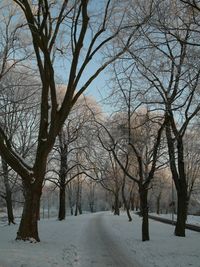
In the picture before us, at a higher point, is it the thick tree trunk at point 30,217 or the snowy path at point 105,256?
the thick tree trunk at point 30,217

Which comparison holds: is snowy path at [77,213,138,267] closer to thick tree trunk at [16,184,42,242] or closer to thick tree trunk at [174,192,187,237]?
thick tree trunk at [16,184,42,242]

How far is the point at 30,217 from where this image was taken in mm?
15016

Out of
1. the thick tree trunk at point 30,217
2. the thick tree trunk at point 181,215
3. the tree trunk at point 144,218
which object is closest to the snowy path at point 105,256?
the tree trunk at point 144,218

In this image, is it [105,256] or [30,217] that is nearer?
[105,256]

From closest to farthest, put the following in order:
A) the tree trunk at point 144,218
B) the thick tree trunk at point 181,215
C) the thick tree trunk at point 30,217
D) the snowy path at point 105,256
A: 1. the snowy path at point 105,256
2. the thick tree trunk at point 30,217
3. the tree trunk at point 144,218
4. the thick tree trunk at point 181,215

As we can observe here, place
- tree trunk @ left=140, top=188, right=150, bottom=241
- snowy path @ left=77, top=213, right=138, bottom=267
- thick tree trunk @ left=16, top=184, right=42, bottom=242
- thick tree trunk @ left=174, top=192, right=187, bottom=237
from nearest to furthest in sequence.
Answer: snowy path @ left=77, top=213, right=138, bottom=267 → thick tree trunk @ left=16, top=184, right=42, bottom=242 → tree trunk @ left=140, top=188, right=150, bottom=241 → thick tree trunk @ left=174, top=192, right=187, bottom=237

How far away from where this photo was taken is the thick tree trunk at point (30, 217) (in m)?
14.8

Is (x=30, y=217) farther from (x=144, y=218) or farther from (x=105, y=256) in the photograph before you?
(x=144, y=218)

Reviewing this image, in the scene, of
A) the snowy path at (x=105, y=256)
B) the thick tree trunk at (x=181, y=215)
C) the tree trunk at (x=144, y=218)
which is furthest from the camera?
the thick tree trunk at (x=181, y=215)

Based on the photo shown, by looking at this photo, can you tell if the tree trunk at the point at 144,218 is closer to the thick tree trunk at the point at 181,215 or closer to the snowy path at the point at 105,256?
the snowy path at the point at 105,256

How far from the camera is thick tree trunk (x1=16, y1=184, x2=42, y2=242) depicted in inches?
584

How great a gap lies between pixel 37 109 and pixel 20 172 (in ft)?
56.9

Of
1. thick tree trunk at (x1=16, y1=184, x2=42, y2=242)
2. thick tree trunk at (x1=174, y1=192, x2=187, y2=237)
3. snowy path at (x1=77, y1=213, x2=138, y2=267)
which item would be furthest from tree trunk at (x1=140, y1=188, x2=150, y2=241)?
thick tree trunk at (x1=16, y1=184, x2=42, y2=242)

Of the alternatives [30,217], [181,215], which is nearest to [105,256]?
[30,217]
